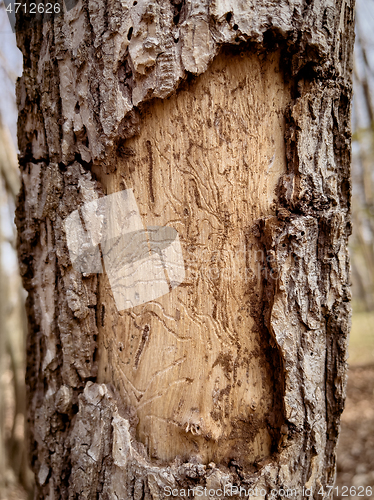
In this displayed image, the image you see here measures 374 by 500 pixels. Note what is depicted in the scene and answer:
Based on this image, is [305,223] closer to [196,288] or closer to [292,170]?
[292,170]

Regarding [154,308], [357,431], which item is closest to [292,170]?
[154,308]

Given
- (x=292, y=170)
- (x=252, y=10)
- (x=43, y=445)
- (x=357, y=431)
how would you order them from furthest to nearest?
(x=357, y=431) < (x=43, y=445) < (x=292, y=170) < (x=252, y=10)

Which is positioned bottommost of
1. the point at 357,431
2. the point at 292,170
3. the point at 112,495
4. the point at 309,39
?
the point at 357,431

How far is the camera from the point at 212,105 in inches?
37.7

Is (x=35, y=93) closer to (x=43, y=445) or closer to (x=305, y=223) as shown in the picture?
(x=305, y=223)

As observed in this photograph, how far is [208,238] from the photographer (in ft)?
3.17

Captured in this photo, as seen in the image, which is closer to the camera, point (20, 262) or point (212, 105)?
point (212, 105)

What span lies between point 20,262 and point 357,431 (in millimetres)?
4529

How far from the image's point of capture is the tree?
931 mm

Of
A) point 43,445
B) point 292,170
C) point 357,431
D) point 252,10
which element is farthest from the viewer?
point 357,431

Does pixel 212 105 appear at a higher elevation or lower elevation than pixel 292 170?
higher

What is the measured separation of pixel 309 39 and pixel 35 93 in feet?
2.99

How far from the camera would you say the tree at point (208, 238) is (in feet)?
3.05

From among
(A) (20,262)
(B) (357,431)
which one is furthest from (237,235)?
(B) (357,431)
